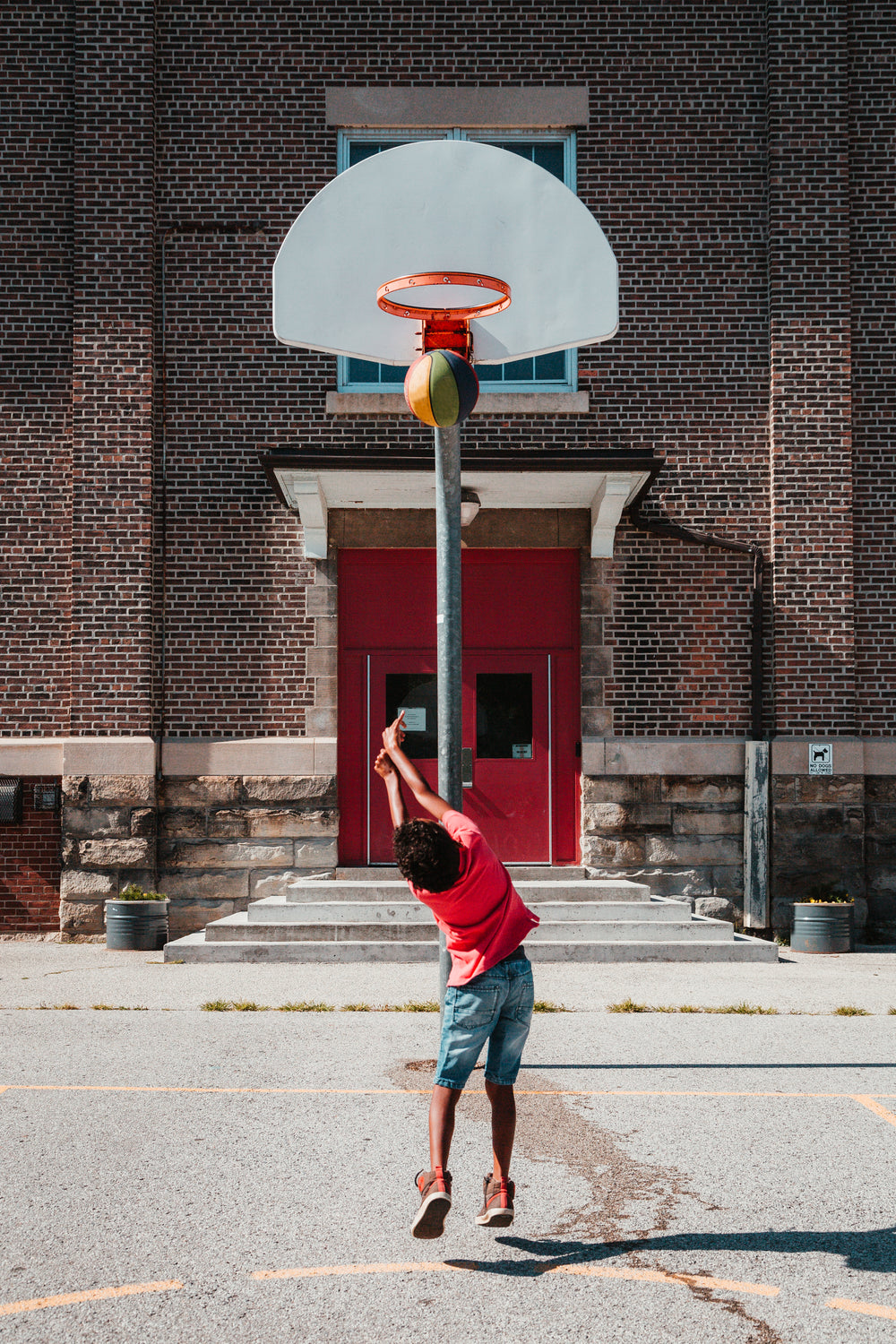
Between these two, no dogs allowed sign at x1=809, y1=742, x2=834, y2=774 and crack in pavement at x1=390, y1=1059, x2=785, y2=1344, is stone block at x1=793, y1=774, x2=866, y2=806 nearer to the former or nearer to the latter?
no dogs allowed sign at x1=809, y1=742, x2=834, y2=774

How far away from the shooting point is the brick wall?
11.8 meters

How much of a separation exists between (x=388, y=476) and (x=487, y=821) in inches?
148

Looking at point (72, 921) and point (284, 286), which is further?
point (72, 921)

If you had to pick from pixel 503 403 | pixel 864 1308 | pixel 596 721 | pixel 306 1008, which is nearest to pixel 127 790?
pixel 306 1008

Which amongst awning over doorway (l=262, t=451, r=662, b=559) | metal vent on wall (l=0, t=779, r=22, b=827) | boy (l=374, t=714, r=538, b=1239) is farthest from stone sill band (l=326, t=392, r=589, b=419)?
boy (l=374, t=714, r=538, b=1239)

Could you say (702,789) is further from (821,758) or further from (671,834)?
(821,758)

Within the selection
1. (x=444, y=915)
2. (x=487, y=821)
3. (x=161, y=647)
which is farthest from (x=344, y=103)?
(x=444, y=915)

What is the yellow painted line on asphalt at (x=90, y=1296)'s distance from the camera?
3469 millimetres

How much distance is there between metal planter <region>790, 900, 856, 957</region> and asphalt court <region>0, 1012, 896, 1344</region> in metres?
3.87

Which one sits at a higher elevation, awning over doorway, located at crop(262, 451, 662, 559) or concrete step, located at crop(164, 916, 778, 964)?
awning over doorway, located at crop(262, 451, 662, 559)

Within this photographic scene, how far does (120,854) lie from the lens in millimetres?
11500

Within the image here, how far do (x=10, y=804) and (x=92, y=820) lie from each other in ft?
2.88

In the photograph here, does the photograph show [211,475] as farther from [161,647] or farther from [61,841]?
[61,841]

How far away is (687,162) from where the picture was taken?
1212 cm
